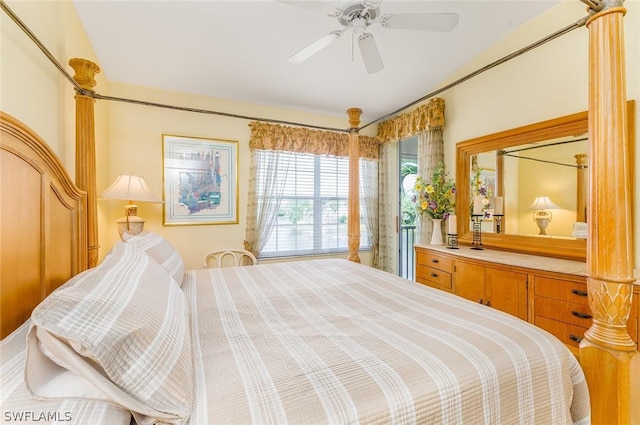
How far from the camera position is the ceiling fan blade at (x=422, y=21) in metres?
1.53

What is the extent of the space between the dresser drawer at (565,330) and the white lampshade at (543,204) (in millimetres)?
967

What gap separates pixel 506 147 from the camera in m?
2.65

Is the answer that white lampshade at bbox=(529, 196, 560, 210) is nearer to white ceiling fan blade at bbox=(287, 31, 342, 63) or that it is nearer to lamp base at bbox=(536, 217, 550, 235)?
lamp base at bbox=(536, 217, 550, 235)

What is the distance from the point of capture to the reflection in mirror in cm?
218

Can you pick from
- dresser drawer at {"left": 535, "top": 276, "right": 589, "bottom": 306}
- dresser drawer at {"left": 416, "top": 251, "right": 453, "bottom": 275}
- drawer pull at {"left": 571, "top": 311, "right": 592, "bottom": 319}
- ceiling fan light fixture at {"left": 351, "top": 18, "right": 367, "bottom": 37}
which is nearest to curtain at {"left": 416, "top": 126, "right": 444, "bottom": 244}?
dresser drawer at {"left": 416, "top": 251, "right": 453, "bottom": 275}

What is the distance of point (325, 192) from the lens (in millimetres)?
3922

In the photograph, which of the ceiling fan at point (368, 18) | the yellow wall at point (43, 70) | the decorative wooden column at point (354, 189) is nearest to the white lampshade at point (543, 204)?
the decorative wooden column at point (354, 189)

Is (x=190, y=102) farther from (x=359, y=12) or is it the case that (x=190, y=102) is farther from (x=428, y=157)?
(x=428, y=157)

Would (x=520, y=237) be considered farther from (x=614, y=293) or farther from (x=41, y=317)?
(x=41, y=317)

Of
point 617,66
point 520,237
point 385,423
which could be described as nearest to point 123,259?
point 385,423

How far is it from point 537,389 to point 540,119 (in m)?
2.31

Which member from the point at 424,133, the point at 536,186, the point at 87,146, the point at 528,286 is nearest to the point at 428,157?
the point at 424,133

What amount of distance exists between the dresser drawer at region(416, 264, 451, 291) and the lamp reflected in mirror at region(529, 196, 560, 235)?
2.82 ft
